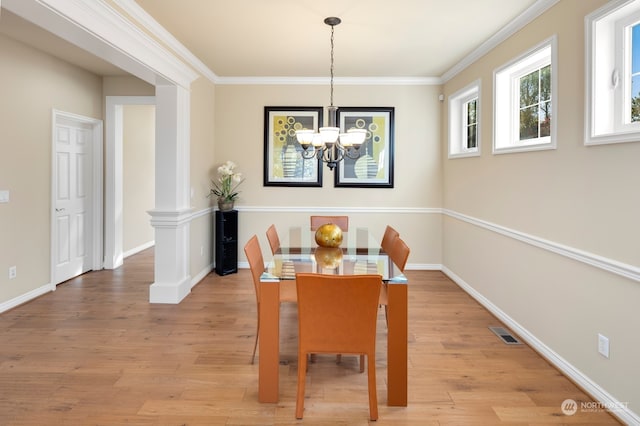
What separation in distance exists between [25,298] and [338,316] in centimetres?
361

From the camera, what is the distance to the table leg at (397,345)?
219 cm

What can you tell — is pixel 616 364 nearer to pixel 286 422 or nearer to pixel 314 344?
pixel 314 344

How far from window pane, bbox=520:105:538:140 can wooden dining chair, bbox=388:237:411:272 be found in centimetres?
156

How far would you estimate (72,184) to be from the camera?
190 inches

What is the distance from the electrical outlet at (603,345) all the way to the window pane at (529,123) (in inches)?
66.2

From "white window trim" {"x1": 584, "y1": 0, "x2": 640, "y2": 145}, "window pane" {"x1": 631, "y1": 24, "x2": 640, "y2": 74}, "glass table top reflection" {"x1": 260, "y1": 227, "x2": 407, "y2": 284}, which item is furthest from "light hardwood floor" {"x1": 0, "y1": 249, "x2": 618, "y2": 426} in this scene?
"window pane" {"x1": 631, "y1": 24, "x2": 640, "y2": 74}

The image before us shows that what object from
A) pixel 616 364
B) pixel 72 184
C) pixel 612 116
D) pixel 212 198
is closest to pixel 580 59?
Result: pixel 612 116

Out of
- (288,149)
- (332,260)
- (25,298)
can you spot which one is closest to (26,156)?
(25,298)

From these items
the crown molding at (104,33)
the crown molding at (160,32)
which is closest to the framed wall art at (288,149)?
the crown molding at (160,32)

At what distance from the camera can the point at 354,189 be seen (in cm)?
532

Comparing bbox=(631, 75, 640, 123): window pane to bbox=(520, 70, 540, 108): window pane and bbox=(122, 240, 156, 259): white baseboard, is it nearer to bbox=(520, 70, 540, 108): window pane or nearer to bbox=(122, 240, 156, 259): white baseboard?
bbox=(520, 70, 540, 108): window pane

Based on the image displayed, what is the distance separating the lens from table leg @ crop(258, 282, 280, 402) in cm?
221

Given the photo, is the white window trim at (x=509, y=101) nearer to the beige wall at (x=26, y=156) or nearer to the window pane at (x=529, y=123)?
the window pane at (x=529, y=123)

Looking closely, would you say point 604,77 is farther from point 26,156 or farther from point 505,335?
point 26,156
